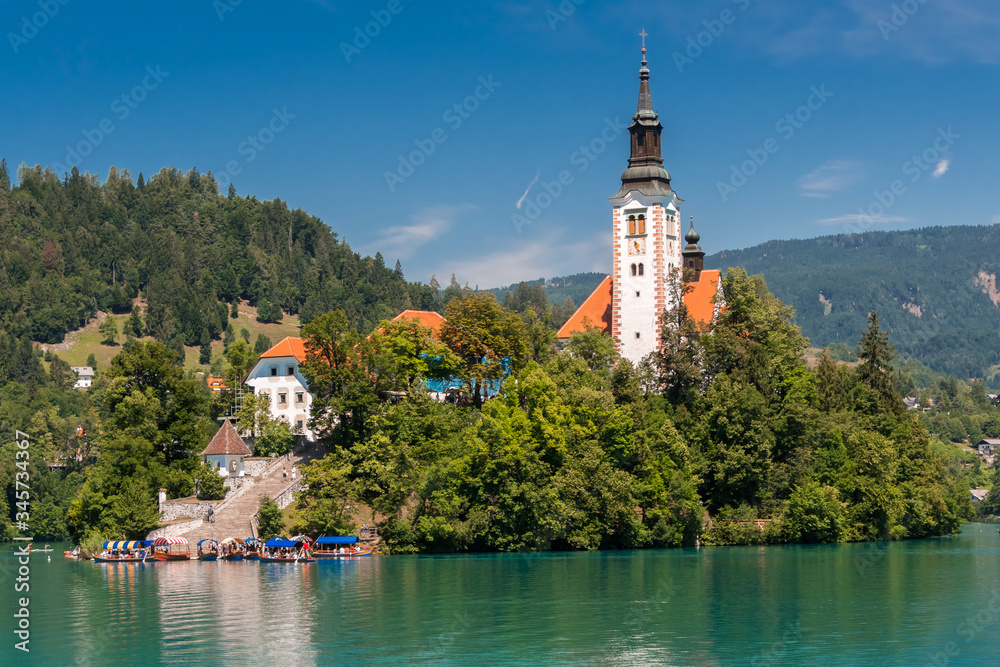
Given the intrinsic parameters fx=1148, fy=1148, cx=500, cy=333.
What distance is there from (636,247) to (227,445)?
120 feet

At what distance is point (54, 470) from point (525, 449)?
8986cm

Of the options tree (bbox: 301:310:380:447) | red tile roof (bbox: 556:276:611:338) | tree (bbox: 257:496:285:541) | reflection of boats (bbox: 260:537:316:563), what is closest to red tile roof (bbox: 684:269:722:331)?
red tile roof (bbox: 556:276:611:338)

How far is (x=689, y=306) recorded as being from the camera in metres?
94.5

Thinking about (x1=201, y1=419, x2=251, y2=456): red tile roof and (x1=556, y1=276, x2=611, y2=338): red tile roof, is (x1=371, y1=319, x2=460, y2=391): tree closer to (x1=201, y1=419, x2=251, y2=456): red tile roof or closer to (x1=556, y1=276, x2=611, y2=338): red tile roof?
(x1=201, y1=419, x2=251, y2=456): red tile roof

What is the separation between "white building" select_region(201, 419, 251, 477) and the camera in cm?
8244

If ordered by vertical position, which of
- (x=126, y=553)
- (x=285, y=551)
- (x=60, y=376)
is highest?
(x=60, y=376)

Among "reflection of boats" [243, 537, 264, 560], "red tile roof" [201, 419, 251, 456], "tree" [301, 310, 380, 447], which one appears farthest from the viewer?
"red tile roof" [201, 419, 251, 456]

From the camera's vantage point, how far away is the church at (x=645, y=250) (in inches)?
3679

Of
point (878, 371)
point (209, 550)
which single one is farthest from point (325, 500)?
point (878, 371)

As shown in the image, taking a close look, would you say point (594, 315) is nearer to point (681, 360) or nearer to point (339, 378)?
point (681, 360)

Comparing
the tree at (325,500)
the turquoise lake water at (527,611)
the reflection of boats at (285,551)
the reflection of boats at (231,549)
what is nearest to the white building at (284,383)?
the tree at (325,500)

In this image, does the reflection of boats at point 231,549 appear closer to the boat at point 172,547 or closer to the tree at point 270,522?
the tree at point 270,522

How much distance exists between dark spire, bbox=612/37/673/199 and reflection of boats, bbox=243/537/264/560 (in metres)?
42.3

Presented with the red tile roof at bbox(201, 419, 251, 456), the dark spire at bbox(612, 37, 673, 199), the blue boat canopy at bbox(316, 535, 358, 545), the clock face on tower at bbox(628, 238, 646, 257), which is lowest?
the blue boat canopy at bbox(316, 535, 358, 545)
